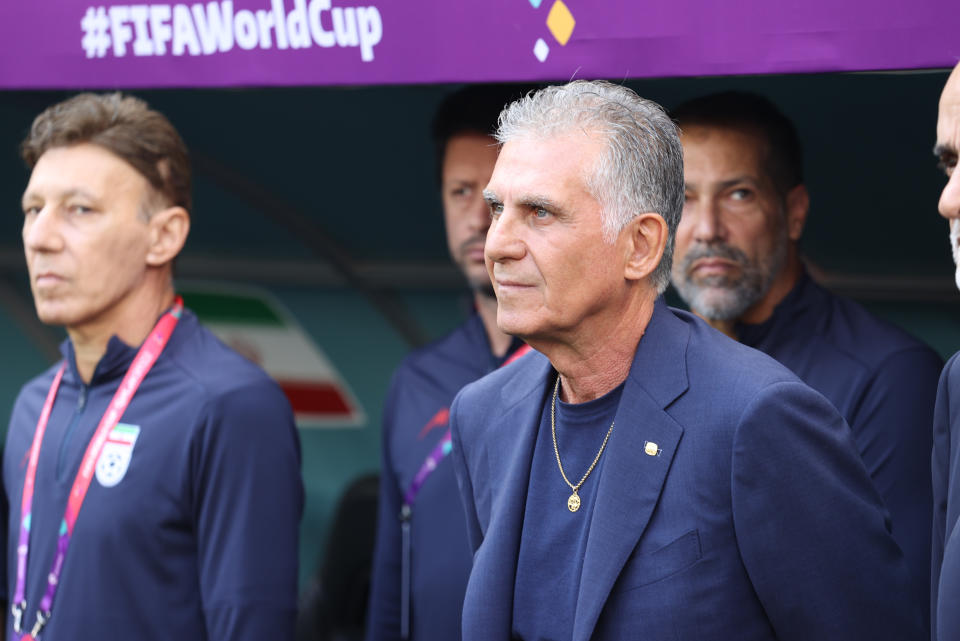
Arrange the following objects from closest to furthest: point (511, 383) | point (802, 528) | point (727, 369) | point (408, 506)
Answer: point (802, 528)
point (727, 369)
point (511, 383)
point (408, 506)

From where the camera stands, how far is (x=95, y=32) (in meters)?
2.58

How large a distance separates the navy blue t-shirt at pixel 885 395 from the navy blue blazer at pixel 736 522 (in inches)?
18.6

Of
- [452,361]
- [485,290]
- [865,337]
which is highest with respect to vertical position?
[485,290]

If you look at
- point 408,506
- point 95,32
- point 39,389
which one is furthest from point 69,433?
point 95,32

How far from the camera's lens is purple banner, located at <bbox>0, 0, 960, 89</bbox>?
192 centimetres

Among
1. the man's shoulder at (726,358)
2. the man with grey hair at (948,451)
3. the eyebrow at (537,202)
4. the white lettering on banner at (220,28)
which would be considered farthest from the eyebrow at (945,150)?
the white lettering on banner at (220,28)

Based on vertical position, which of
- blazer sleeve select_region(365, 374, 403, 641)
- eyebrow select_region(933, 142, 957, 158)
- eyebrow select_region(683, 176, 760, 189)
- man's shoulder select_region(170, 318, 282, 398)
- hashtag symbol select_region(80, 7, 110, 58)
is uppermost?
hashtag symbol select_region(80, 7, 110, 58)

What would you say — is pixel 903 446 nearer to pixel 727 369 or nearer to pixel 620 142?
→ pixel 727 369

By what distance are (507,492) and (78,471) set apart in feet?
3.09

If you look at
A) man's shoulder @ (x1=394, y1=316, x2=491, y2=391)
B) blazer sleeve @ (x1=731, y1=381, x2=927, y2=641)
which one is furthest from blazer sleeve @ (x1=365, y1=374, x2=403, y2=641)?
blazer sleeve @ (x1=731, y1=381, x2=927, y2=641)

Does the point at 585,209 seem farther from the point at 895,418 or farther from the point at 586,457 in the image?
the point at 895,418

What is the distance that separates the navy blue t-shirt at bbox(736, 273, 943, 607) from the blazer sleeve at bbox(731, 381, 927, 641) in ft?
1.71

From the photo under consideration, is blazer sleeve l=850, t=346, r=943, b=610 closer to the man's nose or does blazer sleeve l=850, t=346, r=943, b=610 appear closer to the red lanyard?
the man's nose

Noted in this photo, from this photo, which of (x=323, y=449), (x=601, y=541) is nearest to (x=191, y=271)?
(x=323, y=449)
